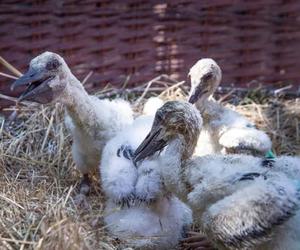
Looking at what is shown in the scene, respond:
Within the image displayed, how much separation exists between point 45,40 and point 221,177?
86.5 inches

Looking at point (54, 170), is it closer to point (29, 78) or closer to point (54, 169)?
point (54, 169)

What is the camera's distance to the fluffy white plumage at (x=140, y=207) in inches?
133

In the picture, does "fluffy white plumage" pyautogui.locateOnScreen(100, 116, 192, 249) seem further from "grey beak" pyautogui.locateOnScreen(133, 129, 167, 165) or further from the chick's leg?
the chick's leg

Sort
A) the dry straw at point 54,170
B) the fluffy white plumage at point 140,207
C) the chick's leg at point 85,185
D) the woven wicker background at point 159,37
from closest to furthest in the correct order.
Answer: the dry straw at point 54,170, the fluffy white plumage at point 140,207, the chick's leg at point 85,185, the woven wicker background at point 159,37

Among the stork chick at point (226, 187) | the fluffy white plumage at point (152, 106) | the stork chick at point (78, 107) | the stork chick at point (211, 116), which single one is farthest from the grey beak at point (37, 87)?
the stork chick at point (211, 116)

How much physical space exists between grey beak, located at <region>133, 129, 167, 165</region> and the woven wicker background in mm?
1635

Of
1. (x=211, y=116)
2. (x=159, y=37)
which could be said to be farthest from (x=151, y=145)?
(x=159, y=37)

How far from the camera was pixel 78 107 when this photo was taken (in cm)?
385

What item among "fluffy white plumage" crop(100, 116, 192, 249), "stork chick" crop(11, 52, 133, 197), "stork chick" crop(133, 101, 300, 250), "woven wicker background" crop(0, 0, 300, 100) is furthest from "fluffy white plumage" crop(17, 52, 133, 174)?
"woven wicker background" crop(0, 0, 300, 100)

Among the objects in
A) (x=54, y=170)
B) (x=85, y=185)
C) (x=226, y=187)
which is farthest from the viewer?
(x=54, y=170)

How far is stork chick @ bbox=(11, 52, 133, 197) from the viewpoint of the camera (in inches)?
145

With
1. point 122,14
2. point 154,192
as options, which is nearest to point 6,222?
point 154,192

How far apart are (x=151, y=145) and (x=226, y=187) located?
55cm

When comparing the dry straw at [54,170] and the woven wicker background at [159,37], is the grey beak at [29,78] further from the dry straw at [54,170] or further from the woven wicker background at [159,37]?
the woven wicker background at [159,37]
